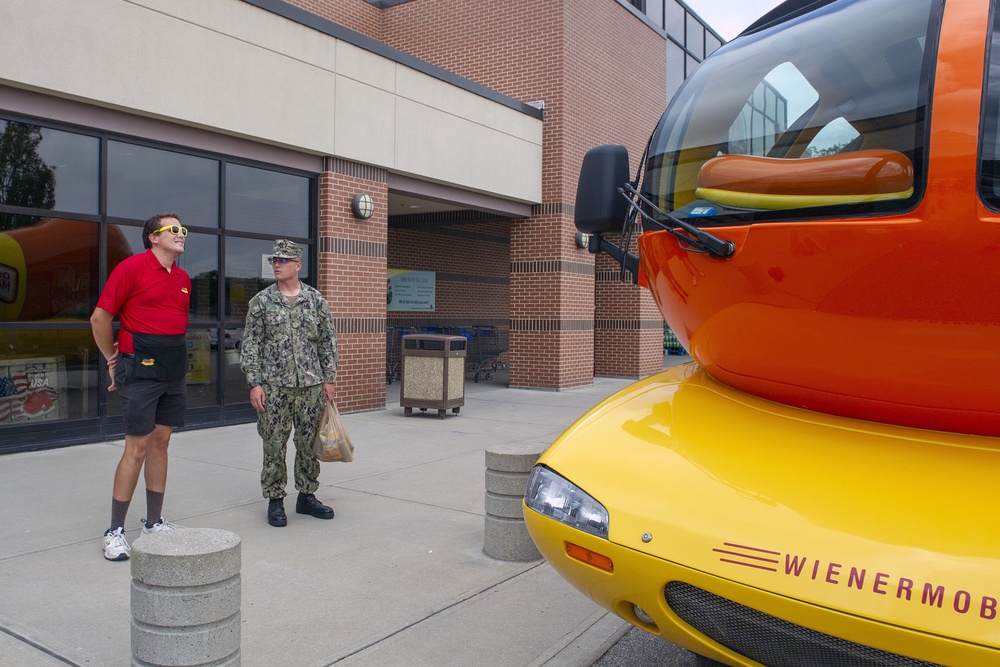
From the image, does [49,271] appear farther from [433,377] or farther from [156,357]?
[433,377]

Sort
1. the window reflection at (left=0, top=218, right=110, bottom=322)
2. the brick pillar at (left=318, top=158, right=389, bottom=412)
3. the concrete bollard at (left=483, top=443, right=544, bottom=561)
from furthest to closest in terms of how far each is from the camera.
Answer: the brick pillar at (left=318, top=158, right=389, bottom=412) → the window reflection at (left=0, top=218, right=110, bottom=322) → the concrete bollard at (left=483, top=443, right=544, bottom=561)

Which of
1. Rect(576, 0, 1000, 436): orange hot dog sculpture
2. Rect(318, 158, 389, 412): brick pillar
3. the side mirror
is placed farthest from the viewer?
Rect(318, 158, 389, 412): brick pillar

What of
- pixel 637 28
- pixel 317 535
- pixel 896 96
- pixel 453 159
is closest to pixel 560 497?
pixel 896 96

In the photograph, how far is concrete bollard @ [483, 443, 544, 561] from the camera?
15.6ft

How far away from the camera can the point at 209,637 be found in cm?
268

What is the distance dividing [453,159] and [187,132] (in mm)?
4576

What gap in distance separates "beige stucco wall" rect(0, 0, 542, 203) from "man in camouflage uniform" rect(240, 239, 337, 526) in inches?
158

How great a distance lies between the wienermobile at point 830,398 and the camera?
7.13 feet

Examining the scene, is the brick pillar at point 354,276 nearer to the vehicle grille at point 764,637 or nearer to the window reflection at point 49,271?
the window reflection at point 49,271

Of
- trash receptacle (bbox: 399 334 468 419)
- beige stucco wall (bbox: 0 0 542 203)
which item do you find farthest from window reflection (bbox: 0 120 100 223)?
trash receptacle (bbox: 399 334 468 419)

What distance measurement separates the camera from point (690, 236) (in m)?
3.05

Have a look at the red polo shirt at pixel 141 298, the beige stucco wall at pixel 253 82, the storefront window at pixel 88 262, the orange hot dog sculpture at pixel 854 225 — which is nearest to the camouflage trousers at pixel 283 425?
the red polo shirt at pixel 141 298

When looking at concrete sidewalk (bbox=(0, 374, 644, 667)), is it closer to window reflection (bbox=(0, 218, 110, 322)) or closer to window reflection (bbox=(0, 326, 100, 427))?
window reflection (bbox=(0, 326, 100, 427))

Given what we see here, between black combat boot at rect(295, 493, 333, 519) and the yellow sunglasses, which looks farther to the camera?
black combat boot at rect(295, 493, 333, 519)
